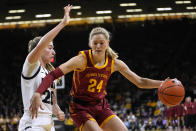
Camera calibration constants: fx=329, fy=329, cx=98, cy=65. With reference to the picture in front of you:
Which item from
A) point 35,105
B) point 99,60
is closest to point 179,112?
point 99,60

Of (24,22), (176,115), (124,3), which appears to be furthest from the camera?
(24,22)

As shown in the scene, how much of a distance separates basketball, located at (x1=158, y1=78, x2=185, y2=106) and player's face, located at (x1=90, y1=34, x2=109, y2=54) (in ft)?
3.18

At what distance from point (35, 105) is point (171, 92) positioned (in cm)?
202

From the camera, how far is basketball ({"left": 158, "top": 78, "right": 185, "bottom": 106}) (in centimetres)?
439

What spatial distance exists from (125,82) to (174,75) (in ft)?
12.0

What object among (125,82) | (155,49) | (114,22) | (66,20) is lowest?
(125,82)

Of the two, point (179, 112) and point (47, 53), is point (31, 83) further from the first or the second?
point (179, 112)

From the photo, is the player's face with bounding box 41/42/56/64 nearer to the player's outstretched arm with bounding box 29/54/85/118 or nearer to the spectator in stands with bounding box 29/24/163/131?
the player's outstretched arm with bounding box 29/54/85/118

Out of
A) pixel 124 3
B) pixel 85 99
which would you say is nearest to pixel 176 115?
pixel 124 3

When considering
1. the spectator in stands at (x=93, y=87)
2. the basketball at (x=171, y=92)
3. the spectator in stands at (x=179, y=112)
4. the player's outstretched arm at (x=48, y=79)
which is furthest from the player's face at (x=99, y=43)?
the spectator in stands at (x=179, y=112)

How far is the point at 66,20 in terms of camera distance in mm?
3303

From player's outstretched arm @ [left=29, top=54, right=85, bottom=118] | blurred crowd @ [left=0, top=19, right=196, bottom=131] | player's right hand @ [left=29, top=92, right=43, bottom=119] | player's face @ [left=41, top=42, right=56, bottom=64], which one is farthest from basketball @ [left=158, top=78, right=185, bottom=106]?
blurred crowd @ [left=0, top=19, right=196, bottom=131]

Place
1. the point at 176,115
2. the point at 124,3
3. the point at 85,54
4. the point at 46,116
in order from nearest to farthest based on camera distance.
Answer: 1. the point at 46,116
2. the point at 85,54
3. the point at 176,115
4. the point at 124,3

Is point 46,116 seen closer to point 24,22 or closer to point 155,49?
point 24,22
